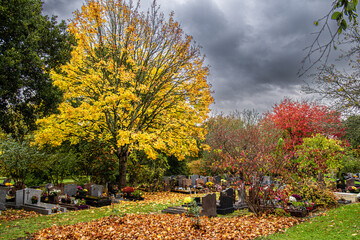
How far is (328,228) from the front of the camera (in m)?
7.50

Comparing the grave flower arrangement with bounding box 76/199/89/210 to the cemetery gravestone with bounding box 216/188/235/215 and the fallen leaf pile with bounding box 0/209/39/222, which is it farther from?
the cemetery gravestone with bounding box 216/188/235/215

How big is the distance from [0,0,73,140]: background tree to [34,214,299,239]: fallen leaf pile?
19.6 ft

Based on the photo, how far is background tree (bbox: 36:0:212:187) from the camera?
45.2 feet

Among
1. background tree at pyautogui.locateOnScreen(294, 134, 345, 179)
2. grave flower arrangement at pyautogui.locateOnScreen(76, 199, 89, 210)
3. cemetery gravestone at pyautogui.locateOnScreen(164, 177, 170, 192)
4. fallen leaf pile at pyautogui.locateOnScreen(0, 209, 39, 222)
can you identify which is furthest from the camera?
cemetery gravestone at pyautogui.locateOnScreen(164, 177, 170, 192)

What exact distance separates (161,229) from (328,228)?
508cm

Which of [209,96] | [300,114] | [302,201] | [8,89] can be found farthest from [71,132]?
[300,114]

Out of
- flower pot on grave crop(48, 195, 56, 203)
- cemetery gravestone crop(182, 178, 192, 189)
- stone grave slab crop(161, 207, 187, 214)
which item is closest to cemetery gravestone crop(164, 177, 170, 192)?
cemetery gravestone crop(182, 178, 192, 189)

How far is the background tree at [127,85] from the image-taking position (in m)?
13.8

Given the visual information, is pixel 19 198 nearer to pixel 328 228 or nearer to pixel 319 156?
pixel 328 228

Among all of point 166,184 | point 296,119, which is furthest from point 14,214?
point 296,119

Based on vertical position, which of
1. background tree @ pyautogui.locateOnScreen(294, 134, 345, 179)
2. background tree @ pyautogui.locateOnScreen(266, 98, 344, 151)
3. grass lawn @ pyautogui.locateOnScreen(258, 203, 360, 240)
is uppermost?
background tree @ pyautogui.locateOnScreen(266, 98, 344, 151)

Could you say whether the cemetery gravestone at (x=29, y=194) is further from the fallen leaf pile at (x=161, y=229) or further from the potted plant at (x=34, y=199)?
the fallen leaf pile at (x=161, y=229)

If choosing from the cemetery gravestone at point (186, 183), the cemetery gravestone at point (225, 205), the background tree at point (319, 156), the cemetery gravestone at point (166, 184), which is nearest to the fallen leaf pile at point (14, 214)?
the cemetery gravestone at point (225, 205)

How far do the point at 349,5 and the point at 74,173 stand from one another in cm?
1967
